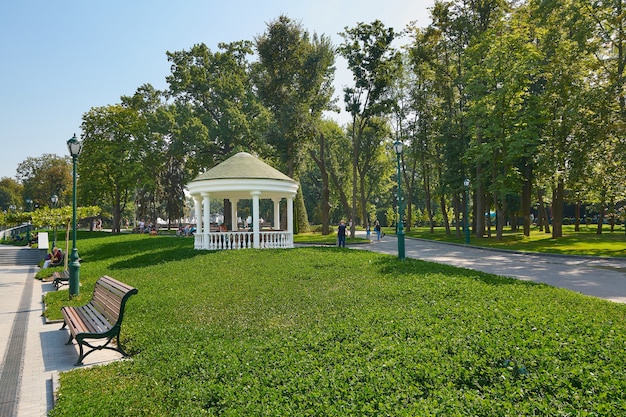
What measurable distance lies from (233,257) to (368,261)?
5.85 meters

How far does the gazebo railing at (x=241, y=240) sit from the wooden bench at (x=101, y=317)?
1220 centimetres

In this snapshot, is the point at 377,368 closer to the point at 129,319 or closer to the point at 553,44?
the point at 129,319

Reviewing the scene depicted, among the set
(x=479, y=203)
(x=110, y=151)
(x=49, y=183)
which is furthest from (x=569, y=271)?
(x=49, y=183)

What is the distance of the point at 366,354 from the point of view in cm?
608

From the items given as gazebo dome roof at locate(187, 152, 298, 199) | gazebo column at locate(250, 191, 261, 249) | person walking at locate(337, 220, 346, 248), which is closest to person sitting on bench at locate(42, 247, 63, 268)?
gazebo dome roof at locate(187, 152, 298, 199)

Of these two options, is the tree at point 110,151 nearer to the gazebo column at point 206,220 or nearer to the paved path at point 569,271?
the gazebo column at point 206,220

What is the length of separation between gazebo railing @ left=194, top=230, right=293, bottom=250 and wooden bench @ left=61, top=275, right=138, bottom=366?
480 inches

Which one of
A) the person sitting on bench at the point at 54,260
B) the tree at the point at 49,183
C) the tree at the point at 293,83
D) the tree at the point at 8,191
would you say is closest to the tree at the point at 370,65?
the tree at the point at 293,83

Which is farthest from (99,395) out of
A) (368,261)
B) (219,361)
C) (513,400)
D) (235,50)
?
(235,50)

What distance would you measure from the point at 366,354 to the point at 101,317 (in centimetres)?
517

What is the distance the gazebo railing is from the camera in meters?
21.6

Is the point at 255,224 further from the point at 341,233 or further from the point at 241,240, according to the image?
the point at 341,233

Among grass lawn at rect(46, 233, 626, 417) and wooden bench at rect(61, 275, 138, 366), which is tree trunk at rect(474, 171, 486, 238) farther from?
wooden bench at rect(61, 275, 138, 366)

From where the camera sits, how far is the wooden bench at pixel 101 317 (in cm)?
688
